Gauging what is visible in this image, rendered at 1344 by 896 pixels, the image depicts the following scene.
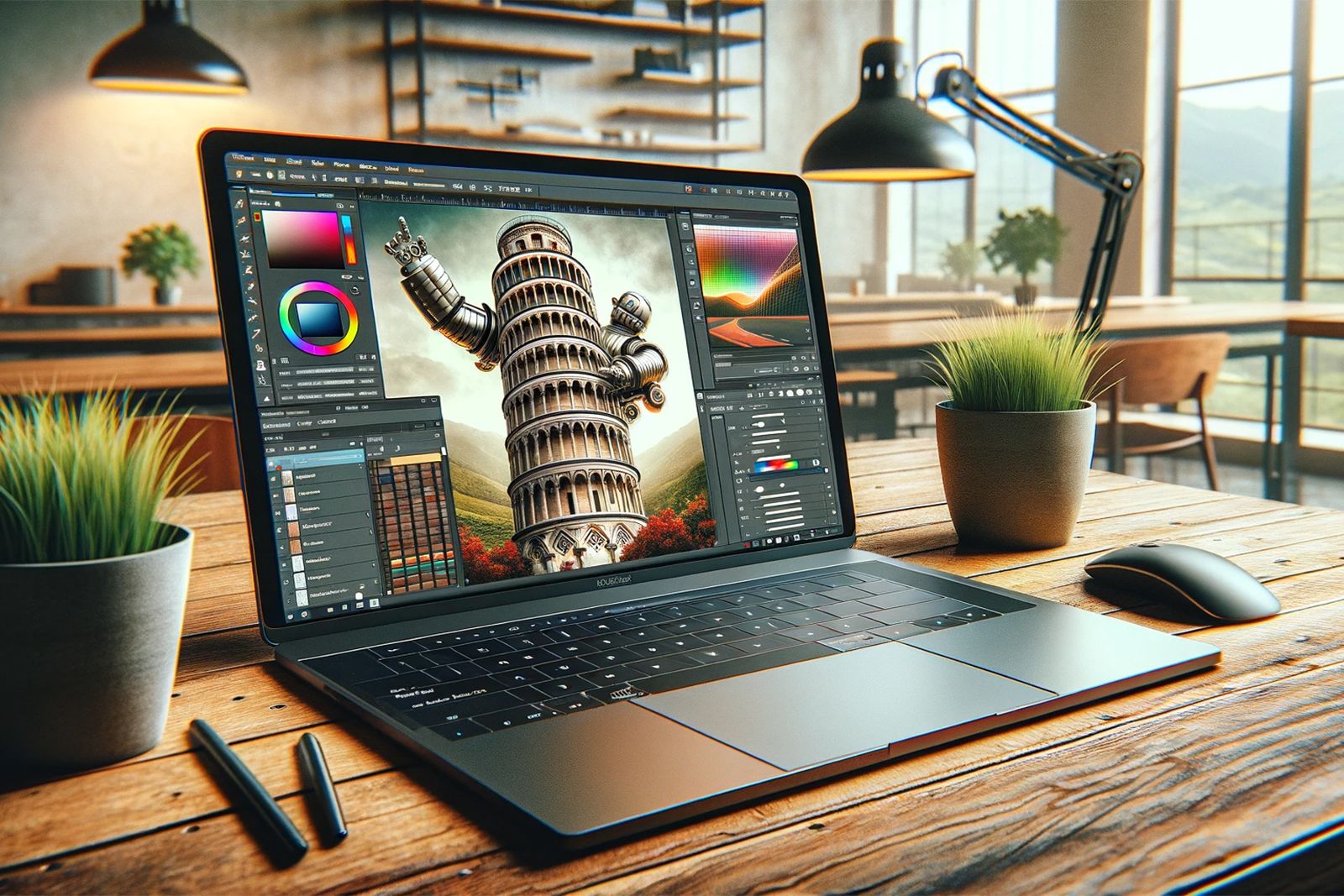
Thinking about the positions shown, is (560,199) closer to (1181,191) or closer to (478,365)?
(478,365)

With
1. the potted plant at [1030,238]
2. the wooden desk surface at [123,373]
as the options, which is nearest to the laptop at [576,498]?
the wooden desk surface at [123,373]

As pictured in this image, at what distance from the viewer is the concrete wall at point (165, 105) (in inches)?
211

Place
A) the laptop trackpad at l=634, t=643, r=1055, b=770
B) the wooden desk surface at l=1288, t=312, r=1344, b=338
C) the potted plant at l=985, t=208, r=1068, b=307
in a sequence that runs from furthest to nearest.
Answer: the potted plant at l=985, t=208, r=1068, b=307, the wooden desk surface at l=1288, t=312, r=1344, b=338, the laptop trackpad at l=634, t=643, r=1055, b=770

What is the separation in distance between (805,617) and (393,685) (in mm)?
279

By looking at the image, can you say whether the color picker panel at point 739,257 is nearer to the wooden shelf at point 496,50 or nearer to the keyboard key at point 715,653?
the keyboard key at point 715,653

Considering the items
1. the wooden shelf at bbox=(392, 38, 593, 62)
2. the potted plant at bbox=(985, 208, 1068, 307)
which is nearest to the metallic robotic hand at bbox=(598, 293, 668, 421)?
the potted plant at bbox=(985, 208, 1068, 307)

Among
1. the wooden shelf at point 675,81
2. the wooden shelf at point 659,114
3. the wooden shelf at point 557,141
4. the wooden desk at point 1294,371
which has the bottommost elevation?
the wooden desk at point 1294,371

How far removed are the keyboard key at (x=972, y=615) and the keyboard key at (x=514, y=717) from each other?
0.31 m

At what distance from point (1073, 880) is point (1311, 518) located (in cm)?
83

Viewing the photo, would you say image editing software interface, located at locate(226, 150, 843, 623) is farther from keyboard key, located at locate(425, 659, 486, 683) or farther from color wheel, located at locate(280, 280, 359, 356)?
keyboard key, located at locate(425, 659, 486, 683)

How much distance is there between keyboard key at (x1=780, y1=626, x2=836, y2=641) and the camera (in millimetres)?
700

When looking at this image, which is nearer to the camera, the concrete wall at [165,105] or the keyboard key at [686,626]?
the keyboard key at [686,626]

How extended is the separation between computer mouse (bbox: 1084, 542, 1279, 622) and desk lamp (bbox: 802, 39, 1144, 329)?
72cm

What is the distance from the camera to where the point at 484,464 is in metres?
0.78
